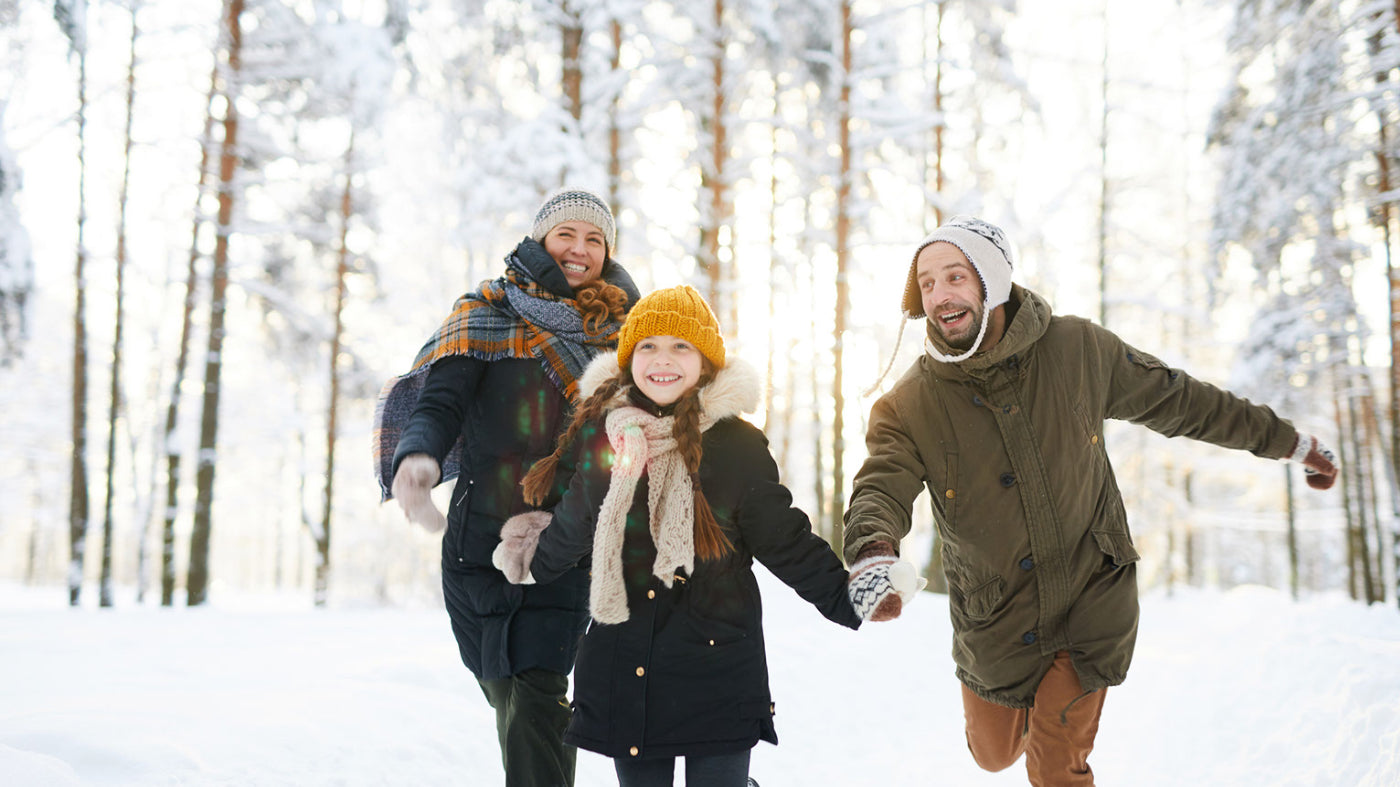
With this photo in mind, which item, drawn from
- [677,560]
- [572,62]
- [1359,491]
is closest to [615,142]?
[572,62]

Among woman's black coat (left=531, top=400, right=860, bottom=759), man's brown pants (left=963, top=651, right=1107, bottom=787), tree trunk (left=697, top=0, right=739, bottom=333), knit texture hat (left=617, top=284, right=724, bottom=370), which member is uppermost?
tree trunk (left=697, top=0, right=739, bottom=333)

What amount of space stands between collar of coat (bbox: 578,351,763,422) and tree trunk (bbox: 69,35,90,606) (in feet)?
47.1

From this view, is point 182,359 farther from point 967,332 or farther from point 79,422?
point 967,332

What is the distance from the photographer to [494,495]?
10.8ft

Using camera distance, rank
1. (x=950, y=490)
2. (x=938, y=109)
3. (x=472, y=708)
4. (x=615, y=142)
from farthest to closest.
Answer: (x=938, y=109)
(x=615, y=142)
(x=472, y=708)
(x=950, y=490)

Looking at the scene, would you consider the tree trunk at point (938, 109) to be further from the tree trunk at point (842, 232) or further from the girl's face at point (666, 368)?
the girl's face at point (666, 368)

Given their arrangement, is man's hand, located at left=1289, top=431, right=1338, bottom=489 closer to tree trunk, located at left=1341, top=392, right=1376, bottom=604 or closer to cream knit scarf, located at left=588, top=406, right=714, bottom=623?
cream knit scarf, located at left=588, top=406, right=714, bottom=623

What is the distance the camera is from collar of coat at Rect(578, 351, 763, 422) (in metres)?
2.86

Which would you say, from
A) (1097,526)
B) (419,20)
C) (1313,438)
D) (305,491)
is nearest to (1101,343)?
(1097,526)

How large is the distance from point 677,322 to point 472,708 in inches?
148

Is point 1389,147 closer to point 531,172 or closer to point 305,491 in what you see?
point 531,172

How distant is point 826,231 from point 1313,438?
11.1 meters

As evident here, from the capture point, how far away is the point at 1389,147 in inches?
425

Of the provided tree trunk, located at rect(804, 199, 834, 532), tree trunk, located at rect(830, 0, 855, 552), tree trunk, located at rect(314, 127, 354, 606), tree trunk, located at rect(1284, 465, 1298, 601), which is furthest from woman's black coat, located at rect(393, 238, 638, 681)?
tree trunk, located at rect(1284, 465, 1298, 601)
